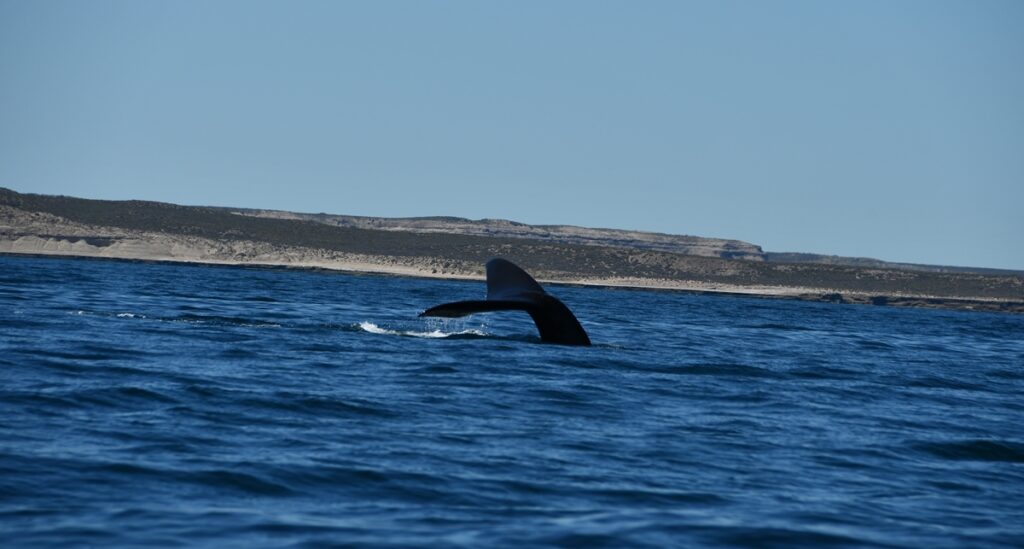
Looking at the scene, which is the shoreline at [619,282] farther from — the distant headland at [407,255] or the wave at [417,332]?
the wave at [417,332]

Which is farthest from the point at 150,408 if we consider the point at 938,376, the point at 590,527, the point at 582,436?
the point at 938,376

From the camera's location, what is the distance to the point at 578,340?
23.1 meters

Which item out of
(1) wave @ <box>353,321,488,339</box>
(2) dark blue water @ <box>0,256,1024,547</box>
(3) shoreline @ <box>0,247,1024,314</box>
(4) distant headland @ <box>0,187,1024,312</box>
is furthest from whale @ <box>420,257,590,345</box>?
(4) distant headland @ <box>0,187,1024,312</box>

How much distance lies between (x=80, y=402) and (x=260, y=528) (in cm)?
531

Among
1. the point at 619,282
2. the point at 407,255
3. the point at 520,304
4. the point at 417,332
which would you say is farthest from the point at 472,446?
the point at 407,255

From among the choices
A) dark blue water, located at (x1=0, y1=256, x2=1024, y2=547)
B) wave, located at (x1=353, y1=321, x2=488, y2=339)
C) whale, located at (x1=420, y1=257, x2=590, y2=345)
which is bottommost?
dark blue water, located at (x1=0, y1=256, x2=1024, y2=547)

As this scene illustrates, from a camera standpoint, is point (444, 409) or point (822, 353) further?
point (822, 353)

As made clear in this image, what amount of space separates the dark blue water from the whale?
1.66ft

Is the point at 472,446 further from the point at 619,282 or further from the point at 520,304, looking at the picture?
the point at 619,282

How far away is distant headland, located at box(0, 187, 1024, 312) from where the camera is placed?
330 ft

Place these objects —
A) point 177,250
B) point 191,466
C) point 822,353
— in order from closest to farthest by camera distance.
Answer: point 191,466, point 822,353, point 177,250

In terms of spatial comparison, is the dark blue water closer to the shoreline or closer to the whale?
the whale

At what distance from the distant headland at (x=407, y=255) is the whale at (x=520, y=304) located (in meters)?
77.4

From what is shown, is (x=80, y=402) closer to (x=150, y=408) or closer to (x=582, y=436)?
(x=150, y=408)
